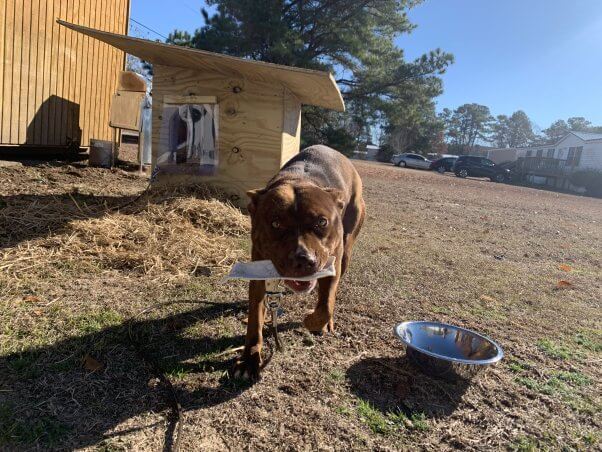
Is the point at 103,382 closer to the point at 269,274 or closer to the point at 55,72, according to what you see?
the point at 269,274

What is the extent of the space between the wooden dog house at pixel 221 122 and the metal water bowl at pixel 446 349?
170 inches

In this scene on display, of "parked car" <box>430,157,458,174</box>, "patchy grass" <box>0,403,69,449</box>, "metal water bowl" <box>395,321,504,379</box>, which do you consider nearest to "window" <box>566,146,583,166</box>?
"parked car" <box>430,157,458,174</box>

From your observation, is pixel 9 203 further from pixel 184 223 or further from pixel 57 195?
pixel 184 223

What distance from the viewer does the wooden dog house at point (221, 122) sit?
702cm

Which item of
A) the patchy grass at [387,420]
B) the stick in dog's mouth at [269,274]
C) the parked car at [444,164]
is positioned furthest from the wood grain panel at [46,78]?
the parked car at [444,164]

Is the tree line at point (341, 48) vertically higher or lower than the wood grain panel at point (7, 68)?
higher

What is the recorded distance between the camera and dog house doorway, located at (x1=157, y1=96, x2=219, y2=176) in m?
7.25

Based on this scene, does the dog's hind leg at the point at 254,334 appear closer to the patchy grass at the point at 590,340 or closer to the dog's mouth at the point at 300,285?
the dog's mouth at the point at 300,285

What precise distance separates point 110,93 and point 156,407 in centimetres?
1111

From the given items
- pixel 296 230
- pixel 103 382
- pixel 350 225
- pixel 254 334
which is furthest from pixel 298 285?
pixel 350 225

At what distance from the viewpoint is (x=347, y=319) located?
12.2ft

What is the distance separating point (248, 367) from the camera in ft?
8.86

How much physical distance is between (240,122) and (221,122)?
31 cm

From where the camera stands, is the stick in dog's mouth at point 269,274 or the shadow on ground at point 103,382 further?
the stick in dog's mouth at point 269,274
